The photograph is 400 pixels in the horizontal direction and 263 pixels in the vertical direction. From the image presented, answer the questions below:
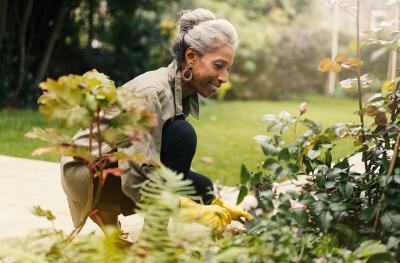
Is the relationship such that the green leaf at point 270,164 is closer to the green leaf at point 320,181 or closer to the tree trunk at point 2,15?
the green leaf at point 320,181

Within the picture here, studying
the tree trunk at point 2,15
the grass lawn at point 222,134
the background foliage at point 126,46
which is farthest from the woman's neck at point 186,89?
the tree trunk at point 2,15

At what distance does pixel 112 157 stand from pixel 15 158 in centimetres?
402

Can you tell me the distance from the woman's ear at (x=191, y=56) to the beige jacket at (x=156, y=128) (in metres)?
0.07

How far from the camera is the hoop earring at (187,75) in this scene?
9.86 ft

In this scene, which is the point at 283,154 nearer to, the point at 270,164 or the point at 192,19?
the point at 270,164

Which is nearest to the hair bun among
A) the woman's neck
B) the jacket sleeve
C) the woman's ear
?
the woman's ear

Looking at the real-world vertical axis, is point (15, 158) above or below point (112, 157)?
below

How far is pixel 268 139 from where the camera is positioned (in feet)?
6.98

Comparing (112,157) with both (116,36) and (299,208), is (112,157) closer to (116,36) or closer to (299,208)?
(299,208)

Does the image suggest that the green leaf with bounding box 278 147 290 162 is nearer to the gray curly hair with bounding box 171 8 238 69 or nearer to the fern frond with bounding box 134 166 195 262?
the fern frond with bounding box 134 166 195 262

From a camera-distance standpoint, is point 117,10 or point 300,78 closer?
point 117,10

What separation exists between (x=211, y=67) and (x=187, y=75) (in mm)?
124

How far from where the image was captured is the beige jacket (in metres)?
2.67

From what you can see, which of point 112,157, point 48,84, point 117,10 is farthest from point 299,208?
point 117,10
